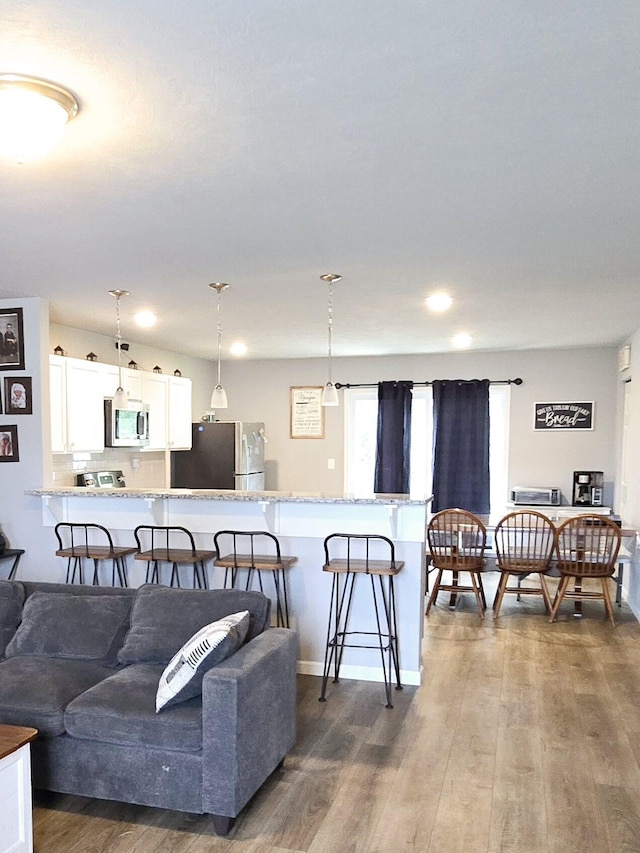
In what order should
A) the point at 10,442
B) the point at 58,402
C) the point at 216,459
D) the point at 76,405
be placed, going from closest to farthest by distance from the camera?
the point at 10,442 < the point at 58,402 < the point at 76,405 < the point at 216,459

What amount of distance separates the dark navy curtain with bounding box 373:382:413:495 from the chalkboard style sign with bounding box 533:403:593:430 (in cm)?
147

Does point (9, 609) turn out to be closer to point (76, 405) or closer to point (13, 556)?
point (13, 556)

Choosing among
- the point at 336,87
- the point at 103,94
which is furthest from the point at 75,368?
the point at 336,87

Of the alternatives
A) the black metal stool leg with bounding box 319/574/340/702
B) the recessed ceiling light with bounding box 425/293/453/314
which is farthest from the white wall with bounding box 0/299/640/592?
the recessed ceiling light with bounding box 425/293/453/314

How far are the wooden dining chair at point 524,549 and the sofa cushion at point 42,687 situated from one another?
340 centimetres

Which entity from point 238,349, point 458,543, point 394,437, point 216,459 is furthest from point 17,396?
point 394,437

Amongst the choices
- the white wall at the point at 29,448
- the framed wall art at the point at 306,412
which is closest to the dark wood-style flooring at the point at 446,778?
the white wall at the point at 29,448

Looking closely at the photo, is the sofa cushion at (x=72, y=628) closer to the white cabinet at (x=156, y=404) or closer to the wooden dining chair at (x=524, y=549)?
the white cabinet at (x=156, y=404)

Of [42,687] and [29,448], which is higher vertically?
[29,448]

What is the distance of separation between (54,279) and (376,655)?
3.10 metres

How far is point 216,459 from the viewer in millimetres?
6906

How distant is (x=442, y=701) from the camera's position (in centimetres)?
362

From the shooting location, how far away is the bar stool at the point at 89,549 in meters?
4.19

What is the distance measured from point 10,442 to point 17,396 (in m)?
0.34
